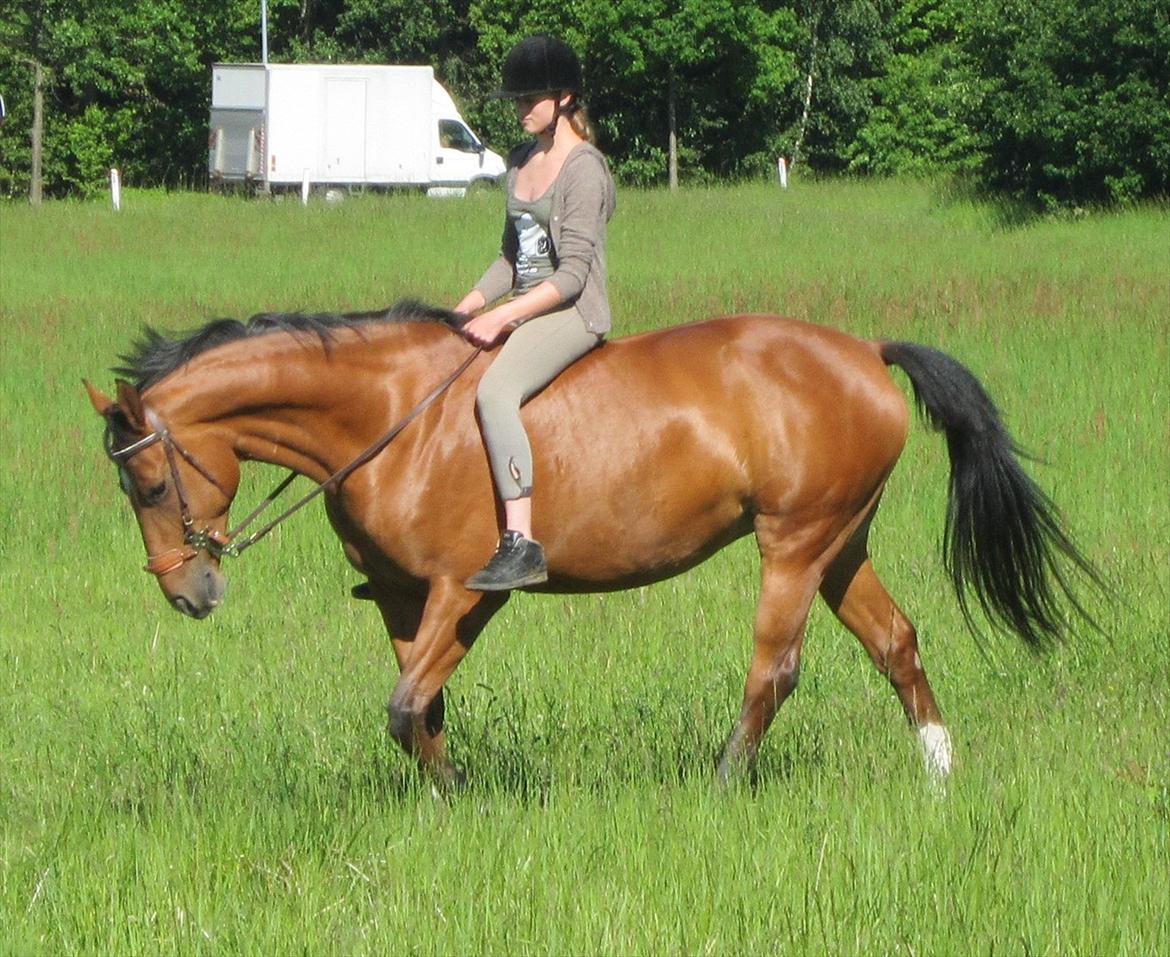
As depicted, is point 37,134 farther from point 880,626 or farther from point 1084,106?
point 880,626

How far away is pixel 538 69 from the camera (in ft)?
18.0

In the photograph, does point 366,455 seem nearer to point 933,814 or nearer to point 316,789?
point 316,789

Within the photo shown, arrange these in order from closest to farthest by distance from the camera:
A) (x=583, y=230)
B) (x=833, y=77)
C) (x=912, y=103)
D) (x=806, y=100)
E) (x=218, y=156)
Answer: (x=583, y=230), (x=218, y=156), (x=912, y=103), (x=806, y=100), (x=833, y=77)

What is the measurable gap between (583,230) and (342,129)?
1622 inches

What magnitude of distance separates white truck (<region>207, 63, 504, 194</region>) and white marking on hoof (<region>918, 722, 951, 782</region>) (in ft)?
130

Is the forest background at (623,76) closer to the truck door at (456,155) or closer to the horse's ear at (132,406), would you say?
the truck door at (456,155)

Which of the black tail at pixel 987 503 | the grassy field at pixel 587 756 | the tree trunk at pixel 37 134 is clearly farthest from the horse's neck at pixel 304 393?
the tree trunk at pixel 37 134

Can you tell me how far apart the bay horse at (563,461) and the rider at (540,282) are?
0.50 feet

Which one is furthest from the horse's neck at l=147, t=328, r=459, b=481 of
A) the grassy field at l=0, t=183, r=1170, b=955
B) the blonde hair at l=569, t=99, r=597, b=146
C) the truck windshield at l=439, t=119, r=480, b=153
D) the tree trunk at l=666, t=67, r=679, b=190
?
the tree trunk at l=666, t=67, r=679, b=190

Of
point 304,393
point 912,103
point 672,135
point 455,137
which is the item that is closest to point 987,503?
point 304,393

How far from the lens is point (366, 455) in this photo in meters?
5.54

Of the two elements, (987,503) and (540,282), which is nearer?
(540,282)

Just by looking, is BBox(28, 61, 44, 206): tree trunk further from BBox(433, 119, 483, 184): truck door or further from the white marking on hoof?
the white marking on hoof

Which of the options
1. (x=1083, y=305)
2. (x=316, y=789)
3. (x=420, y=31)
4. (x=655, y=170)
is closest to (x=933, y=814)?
(x=316, y=789)
